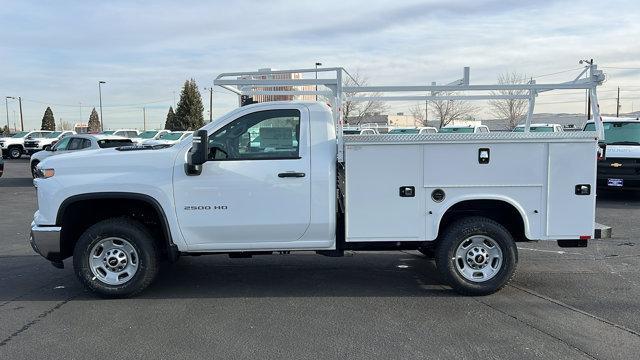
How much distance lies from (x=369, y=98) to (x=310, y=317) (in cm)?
258

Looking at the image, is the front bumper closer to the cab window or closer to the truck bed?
the cab window

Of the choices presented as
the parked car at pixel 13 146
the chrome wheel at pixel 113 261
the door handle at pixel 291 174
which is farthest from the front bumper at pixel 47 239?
the parked car at pixel 13 146

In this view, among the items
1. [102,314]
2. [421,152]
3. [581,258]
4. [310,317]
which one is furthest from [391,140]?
[581,258]

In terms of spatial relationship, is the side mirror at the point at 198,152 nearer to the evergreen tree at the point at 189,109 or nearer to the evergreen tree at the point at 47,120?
the evergreen tree at the point at 189,109

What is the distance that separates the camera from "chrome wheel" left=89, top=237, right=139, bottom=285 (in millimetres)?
5645

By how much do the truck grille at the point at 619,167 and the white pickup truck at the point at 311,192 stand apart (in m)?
8.09

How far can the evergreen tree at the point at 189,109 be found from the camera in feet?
209

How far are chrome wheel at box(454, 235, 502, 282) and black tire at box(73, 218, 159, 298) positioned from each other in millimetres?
3208

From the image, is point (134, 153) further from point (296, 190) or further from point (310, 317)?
point (310, 317)

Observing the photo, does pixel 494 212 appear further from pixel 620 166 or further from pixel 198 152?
Answer: pixel 620 166

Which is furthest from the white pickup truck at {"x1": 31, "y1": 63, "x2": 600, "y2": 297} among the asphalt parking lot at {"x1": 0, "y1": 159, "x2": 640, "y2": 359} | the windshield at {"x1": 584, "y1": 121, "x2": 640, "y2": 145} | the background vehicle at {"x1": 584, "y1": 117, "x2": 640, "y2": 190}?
the windshield at {"x1": 584, "y1": 121, "x2": 640, "y2": 145}

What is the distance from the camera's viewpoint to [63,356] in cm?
423

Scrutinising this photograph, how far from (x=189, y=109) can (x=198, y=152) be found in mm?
60521

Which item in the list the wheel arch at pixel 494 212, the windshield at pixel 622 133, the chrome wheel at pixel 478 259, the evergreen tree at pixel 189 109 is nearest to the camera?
the wheel arch at pixel 494 212
